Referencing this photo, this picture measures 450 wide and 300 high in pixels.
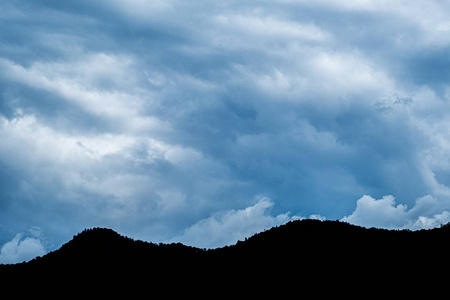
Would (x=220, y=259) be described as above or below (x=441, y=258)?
above

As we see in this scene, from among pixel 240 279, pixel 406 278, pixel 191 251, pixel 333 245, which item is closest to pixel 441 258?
pixel 406 278

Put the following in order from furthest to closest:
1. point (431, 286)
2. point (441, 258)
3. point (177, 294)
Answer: point (177, 294), point (441, 258), point (431, 286)

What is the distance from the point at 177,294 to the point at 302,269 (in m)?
8.23

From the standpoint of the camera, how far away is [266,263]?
107ft

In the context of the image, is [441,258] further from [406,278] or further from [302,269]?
[302,269]

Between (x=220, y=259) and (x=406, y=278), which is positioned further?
(x=220, y=259)

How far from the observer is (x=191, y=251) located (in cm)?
3900

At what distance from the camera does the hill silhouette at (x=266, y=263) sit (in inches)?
1118

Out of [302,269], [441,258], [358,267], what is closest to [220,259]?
[302,269]

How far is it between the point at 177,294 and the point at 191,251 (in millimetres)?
8126

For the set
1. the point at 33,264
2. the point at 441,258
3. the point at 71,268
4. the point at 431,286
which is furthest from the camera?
the point at 33,264

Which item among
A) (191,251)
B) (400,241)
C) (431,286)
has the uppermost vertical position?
(191,251)

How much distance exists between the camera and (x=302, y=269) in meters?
30.5

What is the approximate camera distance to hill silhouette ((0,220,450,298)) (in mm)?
28406
